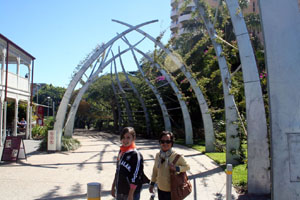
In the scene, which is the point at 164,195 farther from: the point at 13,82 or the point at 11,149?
the point at 13,82

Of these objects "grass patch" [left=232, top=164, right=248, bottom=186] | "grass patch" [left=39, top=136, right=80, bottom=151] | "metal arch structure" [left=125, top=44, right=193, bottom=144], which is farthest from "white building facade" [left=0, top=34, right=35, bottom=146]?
"grass patch" [left=232, top=164, right=248, bottom=186]

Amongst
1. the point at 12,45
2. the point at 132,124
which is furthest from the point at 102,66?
the point at 132,124

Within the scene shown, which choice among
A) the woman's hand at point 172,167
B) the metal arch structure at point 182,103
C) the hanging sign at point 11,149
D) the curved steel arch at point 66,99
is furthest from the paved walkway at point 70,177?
the metal arch structure at point 182,103

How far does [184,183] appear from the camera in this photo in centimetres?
355

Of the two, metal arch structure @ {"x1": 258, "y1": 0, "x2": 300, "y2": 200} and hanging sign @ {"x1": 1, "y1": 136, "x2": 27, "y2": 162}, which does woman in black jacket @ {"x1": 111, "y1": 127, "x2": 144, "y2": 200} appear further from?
hanging sign @ {"x1": 1, "y1": 136, "x2": 27, "y2": 162}

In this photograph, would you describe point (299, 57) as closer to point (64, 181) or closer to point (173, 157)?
point (173, 157)

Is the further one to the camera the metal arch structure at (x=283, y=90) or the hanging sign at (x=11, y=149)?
the hanging sign at (x=11, y=149)

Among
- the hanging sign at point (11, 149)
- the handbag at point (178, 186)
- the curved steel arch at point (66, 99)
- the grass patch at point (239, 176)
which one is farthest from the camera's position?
the curved steel arch at point (66, 99)

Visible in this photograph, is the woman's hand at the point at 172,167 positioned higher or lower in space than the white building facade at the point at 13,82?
lower

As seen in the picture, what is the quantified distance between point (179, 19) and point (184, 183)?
5195 cm

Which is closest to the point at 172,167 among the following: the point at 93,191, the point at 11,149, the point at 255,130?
the point at 93,191

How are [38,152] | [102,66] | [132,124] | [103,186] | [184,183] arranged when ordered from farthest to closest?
[132,124]
[102,66]
[38,152]
[103,186]
[184,183]

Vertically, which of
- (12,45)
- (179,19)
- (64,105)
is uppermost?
(179,19)

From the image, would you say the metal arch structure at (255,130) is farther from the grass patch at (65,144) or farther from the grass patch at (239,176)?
the grass patch at (65,144)
